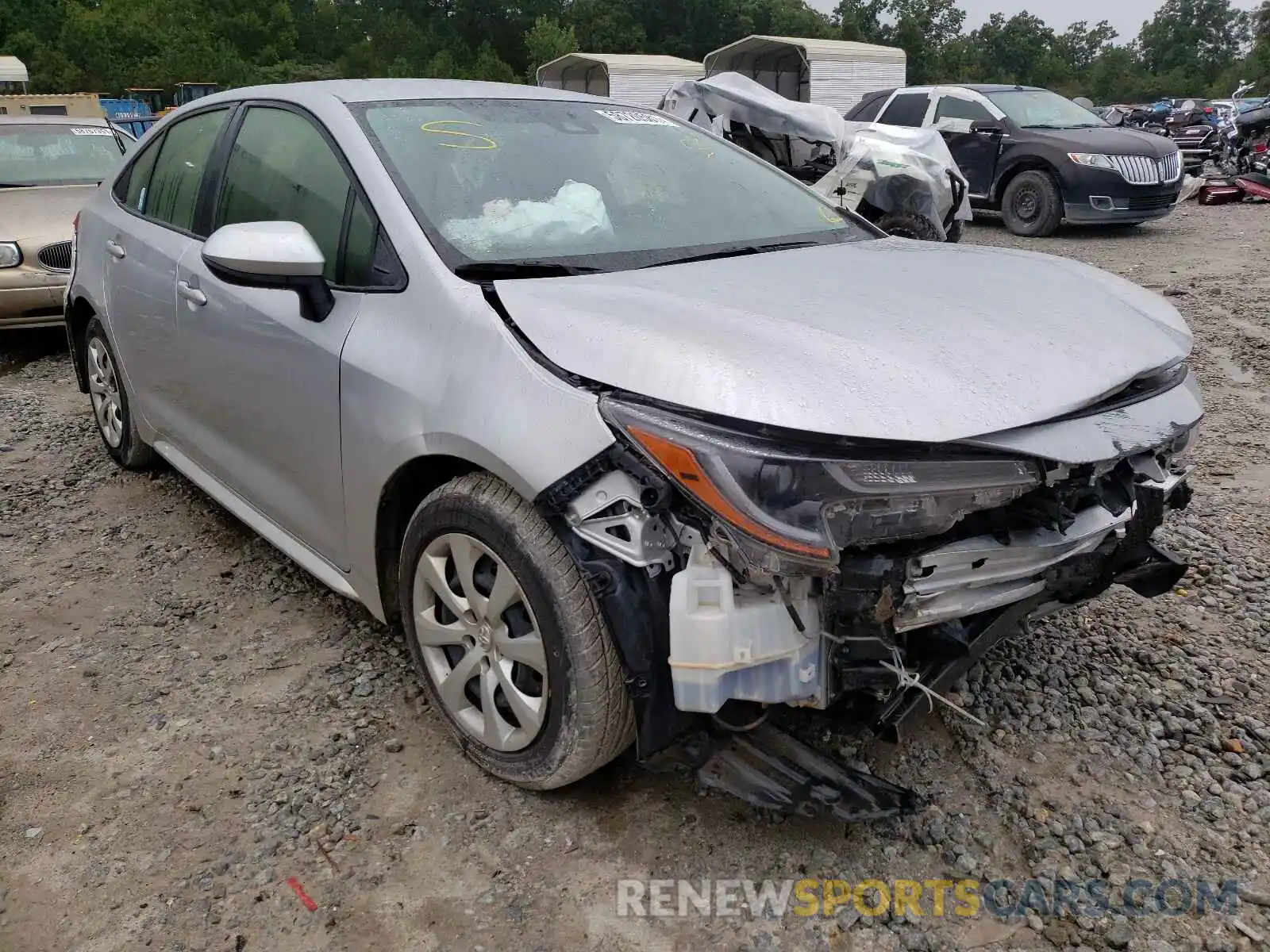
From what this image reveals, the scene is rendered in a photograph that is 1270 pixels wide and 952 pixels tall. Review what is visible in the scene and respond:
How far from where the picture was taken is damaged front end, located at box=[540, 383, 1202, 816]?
5.72 feet

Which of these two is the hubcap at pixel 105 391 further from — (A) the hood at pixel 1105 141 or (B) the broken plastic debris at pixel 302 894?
(A) the hood at pixel 1105 141

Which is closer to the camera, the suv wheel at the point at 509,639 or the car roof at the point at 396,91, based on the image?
the suv wheel at the point at 509,639

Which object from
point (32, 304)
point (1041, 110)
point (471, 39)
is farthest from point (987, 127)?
point (471, 39)

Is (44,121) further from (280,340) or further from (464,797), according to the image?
(464,797)

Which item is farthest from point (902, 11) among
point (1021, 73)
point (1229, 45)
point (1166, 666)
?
point (1166, 666)

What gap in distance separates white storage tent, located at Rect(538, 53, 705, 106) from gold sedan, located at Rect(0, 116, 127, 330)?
43.6ft

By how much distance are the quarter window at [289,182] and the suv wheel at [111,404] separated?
1.35 meters

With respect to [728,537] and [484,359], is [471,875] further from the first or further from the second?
[484,359]

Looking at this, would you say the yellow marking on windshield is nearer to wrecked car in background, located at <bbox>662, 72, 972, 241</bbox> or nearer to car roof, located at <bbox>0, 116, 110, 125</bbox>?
wrecked car in background, located at <bbox>662, 72, 972, 241</bbox>

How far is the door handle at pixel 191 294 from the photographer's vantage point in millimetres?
3018

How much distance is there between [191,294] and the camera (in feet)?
10.1

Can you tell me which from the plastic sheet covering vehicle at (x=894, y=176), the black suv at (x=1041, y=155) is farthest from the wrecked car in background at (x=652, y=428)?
the black suv at (x=1041, y=155)

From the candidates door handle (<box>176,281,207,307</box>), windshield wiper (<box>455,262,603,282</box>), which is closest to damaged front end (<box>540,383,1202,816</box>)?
windshield wiper (<box>455,262,603,282</box>)

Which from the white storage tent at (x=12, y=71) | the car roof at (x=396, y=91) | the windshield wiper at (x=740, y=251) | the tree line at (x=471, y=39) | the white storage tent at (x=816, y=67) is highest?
the tree line at (x=471, y=39)
